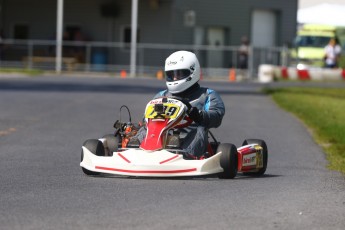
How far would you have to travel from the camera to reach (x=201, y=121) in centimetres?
1112

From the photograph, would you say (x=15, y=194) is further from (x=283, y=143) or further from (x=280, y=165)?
(x=283, y=143)

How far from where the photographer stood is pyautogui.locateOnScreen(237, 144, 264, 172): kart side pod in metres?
11.0

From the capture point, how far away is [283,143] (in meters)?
16.2

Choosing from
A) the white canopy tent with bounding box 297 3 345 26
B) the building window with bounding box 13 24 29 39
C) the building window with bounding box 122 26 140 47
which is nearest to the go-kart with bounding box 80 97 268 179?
the building window with bounding box 122 26 140 47

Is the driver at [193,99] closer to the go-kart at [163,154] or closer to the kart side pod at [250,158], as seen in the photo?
the go-kart at [163,154]

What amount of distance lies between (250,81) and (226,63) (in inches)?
136

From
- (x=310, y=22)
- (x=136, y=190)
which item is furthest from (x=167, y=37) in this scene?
(x=136, y=190)

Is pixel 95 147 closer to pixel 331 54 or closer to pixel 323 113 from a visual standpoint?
pixel 323 113

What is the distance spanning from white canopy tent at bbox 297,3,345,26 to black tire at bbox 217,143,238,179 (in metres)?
47.1

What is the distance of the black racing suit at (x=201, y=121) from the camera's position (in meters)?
11.0

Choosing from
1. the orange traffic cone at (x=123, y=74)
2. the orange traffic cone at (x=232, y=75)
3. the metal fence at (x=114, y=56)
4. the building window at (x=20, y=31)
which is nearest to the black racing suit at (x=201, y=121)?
the orange traffic cone at (x=232, y=75)

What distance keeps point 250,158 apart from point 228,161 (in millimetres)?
663

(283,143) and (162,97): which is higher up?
(162,97)

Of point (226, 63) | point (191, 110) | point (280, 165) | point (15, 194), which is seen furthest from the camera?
point (226, 63)
